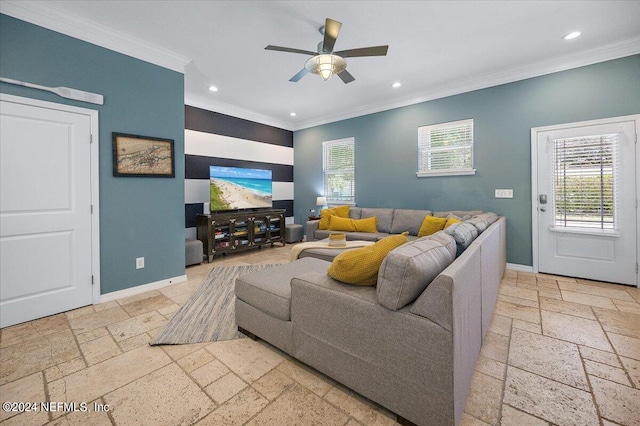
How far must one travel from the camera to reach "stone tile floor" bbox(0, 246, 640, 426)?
1427 mm

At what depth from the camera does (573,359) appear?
1.88 metres

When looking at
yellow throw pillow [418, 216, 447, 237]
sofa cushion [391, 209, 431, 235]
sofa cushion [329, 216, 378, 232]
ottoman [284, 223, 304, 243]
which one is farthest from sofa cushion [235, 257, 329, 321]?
ottoman [284, 223, 304, 243]

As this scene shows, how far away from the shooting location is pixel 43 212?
2576 millimetres

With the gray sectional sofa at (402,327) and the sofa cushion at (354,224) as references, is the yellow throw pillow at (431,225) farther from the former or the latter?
the gray sectional sofa at (402,327)

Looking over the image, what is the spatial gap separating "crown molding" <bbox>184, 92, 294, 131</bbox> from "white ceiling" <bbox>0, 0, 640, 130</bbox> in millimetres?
382

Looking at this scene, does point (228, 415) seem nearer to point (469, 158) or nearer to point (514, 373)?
point (514, 373)

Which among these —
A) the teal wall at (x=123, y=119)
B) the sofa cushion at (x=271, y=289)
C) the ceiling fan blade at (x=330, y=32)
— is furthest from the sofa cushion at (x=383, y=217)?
the teal wall at (x=123, y=119)

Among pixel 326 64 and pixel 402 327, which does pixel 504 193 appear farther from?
pixel 402 327

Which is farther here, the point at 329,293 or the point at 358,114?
the point at 358,114

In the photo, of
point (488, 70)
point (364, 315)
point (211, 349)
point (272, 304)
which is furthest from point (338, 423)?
point (488, 70)

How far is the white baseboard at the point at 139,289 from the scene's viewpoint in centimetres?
297

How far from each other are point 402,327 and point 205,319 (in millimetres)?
1948

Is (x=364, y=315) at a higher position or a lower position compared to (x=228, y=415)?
higher

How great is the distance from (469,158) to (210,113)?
463cm
